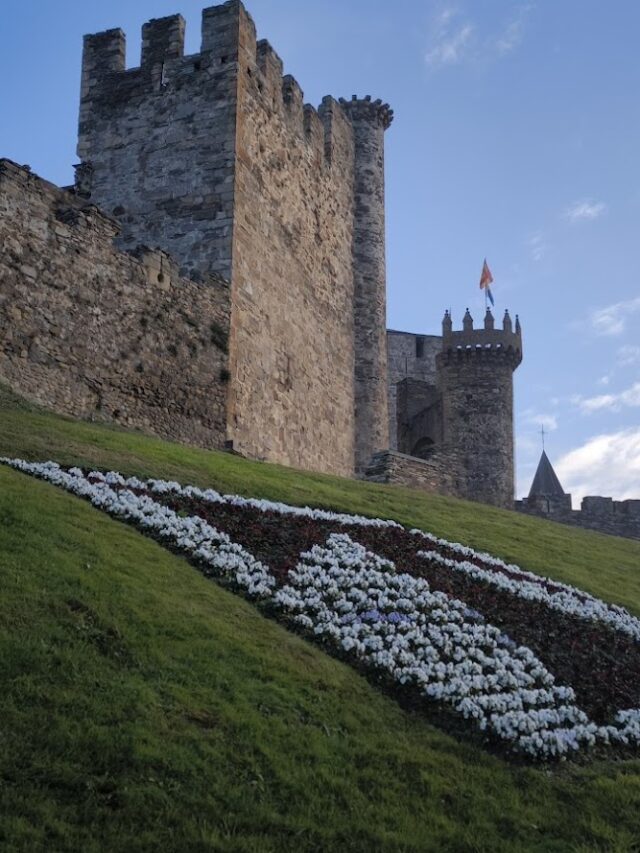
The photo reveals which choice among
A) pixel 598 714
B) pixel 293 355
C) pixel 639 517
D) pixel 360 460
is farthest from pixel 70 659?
pixel 639 517

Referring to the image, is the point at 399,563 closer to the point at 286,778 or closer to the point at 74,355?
the point at 286,778

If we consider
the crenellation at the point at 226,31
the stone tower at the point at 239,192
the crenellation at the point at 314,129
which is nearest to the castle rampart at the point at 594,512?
the stone tower at the point at 239,192

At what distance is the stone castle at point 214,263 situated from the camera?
22.5m

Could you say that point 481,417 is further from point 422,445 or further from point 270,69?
point 270,69

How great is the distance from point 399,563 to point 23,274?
10220mm

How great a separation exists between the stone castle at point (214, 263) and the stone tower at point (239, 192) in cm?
6

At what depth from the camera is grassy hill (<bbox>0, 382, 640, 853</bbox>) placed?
7.65 meters

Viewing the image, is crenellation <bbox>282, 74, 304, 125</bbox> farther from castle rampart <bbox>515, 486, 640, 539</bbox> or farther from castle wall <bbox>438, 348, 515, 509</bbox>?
castle rampart <bbox>515, 486, 640, 539</bbox>

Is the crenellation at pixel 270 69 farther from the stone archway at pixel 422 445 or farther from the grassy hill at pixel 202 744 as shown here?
the grassy hill at pixel 202 744

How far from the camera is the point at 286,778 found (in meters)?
8.49

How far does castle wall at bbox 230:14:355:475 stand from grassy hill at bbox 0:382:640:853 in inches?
650

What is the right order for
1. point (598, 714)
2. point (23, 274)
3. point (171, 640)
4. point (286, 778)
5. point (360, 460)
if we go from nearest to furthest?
point (286, 778), point (171, 640), point (598, 714), point (23, 274), point (360, 460)

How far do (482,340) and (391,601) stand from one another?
118 ft

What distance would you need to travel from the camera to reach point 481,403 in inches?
1859
